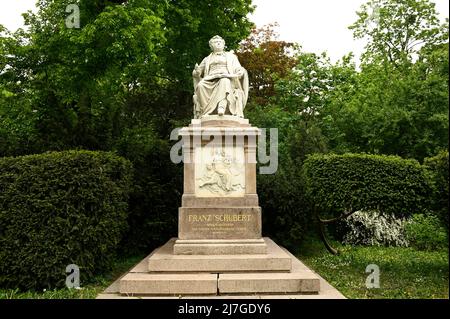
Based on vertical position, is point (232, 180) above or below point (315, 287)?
above

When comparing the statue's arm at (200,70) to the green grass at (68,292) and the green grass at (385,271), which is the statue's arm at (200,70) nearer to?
the green grass at (68,292)

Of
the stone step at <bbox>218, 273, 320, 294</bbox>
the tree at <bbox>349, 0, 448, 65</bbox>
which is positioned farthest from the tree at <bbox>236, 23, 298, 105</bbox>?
the stone step at <bbox>218, 273, 320, 294</bbox>

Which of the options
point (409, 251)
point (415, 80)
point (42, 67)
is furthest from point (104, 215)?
point (415, 80)

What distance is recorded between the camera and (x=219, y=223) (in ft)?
28.3

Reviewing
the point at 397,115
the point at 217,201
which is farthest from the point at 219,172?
the point at 397,115

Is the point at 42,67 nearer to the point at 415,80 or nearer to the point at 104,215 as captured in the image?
the point at 104,215

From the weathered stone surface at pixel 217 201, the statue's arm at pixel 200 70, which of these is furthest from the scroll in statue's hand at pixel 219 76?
the weathered stone surface at pixel 217 201

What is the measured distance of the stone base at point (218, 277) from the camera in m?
7.07

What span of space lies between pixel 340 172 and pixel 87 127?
6748mm

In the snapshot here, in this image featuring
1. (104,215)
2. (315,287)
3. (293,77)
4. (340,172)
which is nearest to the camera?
(315,287)

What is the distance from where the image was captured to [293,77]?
20.3m

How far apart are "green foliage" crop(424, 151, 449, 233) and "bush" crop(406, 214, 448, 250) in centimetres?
472

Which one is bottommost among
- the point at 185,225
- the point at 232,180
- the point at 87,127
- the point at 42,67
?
the point at 185,225

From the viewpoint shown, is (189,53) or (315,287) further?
(189,53)
